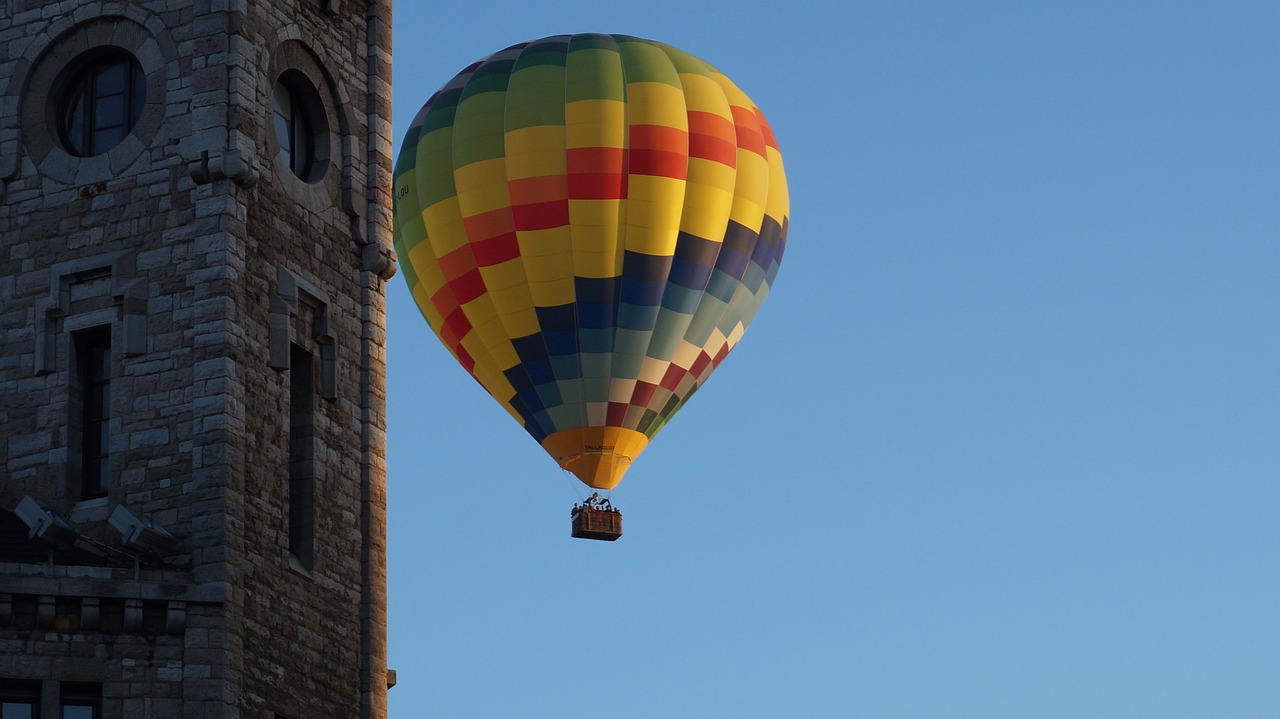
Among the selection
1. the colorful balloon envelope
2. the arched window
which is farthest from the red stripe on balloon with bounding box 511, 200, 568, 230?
the arched window

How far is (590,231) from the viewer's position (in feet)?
141

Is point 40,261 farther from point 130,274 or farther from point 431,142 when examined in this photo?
point 431,142

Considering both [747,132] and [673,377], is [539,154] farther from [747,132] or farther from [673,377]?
[673,377]

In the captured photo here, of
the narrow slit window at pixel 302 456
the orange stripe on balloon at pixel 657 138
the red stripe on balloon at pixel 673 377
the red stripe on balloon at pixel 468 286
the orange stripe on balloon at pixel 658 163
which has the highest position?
the orange stripe on balloon at pixel 657 138

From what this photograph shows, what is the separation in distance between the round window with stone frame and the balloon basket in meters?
7.16

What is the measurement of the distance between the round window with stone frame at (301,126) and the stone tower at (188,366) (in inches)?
1.6

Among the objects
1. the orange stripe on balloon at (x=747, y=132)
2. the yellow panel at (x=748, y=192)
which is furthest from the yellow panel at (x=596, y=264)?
the orange stripe on balloon at (x=747, y=132)

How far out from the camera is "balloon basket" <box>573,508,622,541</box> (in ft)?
144

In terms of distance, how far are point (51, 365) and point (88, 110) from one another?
3759mm

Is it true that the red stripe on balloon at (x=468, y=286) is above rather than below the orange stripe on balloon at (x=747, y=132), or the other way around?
below

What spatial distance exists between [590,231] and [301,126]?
16.2 ft

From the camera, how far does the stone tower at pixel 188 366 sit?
35219 millimetres

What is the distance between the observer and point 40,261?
38.2 m

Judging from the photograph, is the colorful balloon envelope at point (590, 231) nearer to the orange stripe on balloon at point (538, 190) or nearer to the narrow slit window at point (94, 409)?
the orange stripe on balloon at point (538, 190)
